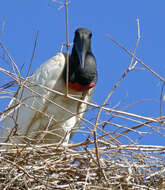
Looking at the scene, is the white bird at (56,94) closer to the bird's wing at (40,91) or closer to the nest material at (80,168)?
the bird's wing at (40,91)

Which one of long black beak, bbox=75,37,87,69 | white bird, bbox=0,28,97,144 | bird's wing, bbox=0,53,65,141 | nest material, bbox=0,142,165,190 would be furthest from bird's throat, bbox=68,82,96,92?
nest material, bbox=0,142,165,190

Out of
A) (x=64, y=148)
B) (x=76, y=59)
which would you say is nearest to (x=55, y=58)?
(x=76, y=59)

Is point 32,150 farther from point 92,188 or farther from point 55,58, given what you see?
point 55,58

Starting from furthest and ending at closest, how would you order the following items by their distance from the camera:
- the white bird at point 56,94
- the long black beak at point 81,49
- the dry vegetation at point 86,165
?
the white bird at point 56,94
the long black beak at point 81,49
the dry vegetation at point 86,165

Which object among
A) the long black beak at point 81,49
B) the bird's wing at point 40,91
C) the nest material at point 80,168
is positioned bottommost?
the nest material at point 80,168

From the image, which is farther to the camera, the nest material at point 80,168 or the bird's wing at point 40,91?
the bird's wing at point 40,91

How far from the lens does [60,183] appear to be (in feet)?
11.9

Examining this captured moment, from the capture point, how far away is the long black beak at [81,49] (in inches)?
206

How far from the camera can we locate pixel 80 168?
3752 mm

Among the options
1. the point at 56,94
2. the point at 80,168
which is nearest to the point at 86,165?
the point at 80,168

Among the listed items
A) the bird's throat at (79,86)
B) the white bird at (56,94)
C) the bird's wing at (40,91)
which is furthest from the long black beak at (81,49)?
the bird's throat at (79,86)

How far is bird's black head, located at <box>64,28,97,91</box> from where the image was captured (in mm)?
5395

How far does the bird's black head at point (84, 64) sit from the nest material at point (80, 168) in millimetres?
1605

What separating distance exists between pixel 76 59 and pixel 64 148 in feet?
6.41
